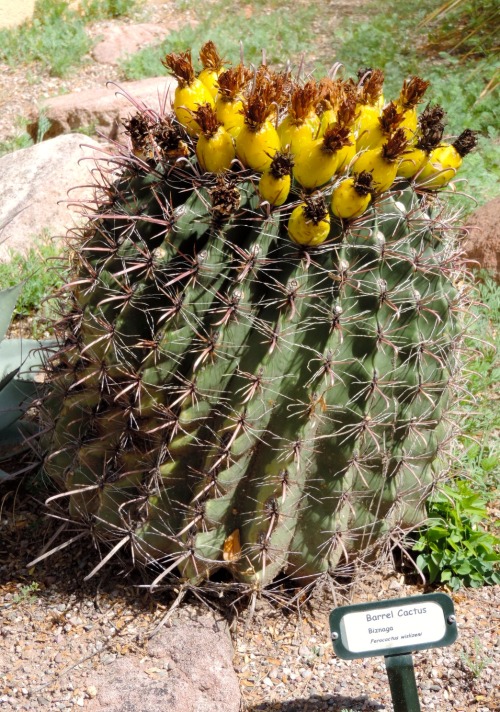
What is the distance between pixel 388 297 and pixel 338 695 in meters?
1.17

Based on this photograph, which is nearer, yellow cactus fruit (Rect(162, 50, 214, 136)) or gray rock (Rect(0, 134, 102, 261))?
yellow cactus fruit (Rect(162, 50, 214, 136))

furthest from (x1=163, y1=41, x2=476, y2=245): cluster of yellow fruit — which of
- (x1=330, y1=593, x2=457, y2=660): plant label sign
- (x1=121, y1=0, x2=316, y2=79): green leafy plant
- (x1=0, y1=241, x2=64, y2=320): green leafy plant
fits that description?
(x1=121, y1=0, x2=316, y2=79): green leafy plant

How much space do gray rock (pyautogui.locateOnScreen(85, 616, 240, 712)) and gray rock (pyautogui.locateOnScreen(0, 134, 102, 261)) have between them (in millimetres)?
2552

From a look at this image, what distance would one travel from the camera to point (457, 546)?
295 cm

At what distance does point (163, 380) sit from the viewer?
240 centimetres

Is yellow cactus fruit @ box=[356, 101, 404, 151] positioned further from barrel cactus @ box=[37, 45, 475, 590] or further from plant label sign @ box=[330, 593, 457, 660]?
plant label sign @ box=[330, 593, 457, 660]

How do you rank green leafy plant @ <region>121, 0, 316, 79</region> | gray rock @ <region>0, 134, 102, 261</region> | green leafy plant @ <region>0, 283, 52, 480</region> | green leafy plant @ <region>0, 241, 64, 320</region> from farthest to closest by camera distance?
1. green leafy plant @ <region>121, 0, 316, 79</region>
2. gray rock @ <region>0, 134, 102, 261</region>
3. green leafy plant @ <region>0, 241, 64, 320</region>
4. green leafy plant @ <region>0, 283, 52, 480</region>

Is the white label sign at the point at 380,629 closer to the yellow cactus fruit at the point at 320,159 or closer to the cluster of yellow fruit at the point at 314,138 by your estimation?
the cluster of yellow fruit at the point at 314,138

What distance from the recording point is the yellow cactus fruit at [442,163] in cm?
240

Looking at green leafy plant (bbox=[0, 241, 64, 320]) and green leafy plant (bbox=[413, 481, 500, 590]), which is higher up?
green leafy plant (bbox=[0, 241, 64, 320])

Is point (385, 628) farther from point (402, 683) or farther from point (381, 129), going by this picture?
point (381, 129)

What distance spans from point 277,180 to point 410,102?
0.51m

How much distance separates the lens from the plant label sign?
2260 millimetres

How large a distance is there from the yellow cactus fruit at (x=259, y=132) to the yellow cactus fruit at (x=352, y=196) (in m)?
0.20
